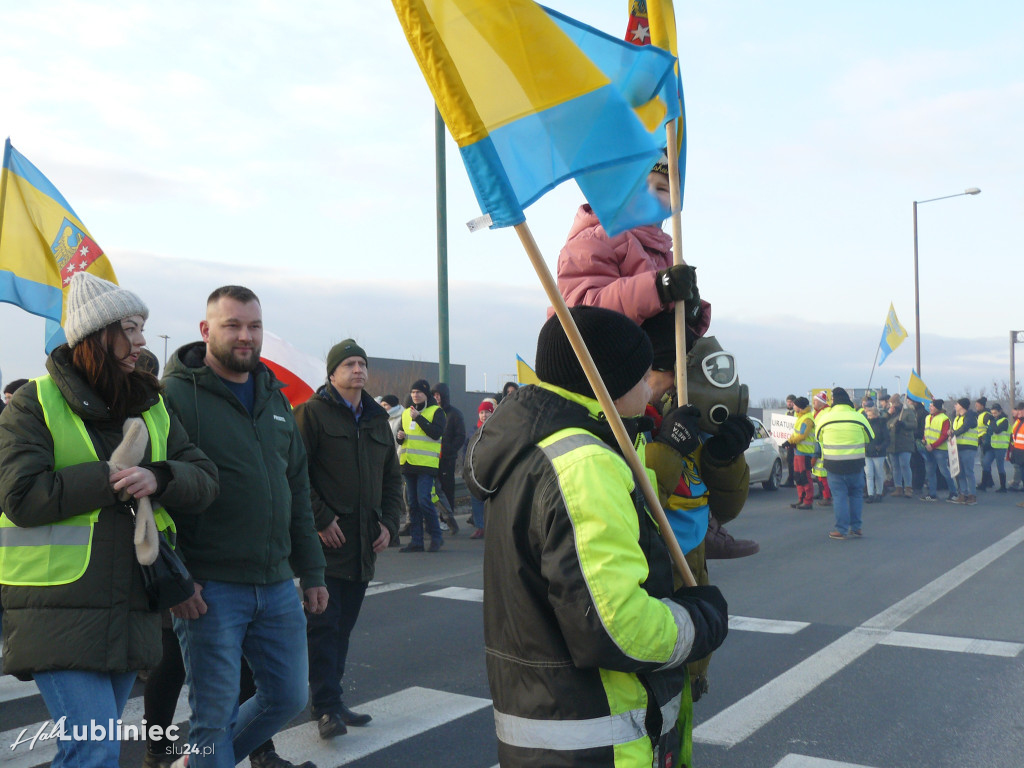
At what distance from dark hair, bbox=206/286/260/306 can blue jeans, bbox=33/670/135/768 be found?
5.27 feet

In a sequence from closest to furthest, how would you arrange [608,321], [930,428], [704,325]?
[608,321] → [704,325] → [930,428]

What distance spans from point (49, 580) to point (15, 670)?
0.27 metres

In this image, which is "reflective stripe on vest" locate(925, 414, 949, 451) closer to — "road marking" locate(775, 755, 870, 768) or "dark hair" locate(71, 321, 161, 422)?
"road marking" locate(775, 755, 870, 768)

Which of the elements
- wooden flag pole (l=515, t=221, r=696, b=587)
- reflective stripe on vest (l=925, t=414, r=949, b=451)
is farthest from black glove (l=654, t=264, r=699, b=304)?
reflective stripe on vest (l=925, t=414, r=949, b=451)

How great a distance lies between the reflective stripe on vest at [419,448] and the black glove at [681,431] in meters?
9.00

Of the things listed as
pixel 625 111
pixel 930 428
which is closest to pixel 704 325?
pixel 625 111

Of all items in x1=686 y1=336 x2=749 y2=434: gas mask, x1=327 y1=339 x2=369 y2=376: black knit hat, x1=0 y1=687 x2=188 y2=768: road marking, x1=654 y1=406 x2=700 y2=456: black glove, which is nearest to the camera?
x1=654 y1=406 x2=700 y2=456: black glove

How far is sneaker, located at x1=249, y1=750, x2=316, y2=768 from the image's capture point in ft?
13.5

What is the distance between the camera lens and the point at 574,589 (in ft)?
6.53

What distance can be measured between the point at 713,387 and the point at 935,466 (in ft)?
60.8

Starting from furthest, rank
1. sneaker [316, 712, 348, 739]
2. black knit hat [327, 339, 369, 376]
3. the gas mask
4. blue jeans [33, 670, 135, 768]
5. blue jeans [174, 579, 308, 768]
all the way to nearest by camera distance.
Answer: black knit hat [327, 339, 369, 376]
sneaker [316, 712, 348, 739]
blue jeans [174, 579, 308, 768]
the gas mask
blue jeans [33, 670, 135, 768]

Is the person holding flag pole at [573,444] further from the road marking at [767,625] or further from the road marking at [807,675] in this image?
the road marking at [767,625]

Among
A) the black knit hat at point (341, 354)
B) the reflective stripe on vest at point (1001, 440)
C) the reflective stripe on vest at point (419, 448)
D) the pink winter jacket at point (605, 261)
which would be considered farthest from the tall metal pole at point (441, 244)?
the reflective stripe on vest at point (1001, 440)

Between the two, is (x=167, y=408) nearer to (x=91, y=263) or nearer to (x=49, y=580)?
(x=49, y=580)
